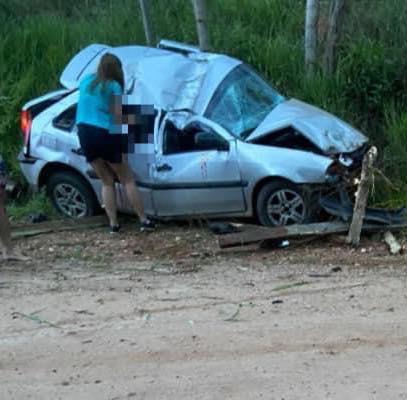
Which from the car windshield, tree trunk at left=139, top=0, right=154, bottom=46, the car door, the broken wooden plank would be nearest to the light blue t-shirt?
the car door

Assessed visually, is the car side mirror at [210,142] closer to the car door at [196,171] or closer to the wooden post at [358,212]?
the car door at [196,171]

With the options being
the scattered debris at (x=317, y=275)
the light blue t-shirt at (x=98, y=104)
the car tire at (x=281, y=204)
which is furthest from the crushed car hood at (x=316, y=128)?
the scattered debris at (x=317, y=275)

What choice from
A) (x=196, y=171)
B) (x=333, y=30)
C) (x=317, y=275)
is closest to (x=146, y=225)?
(x=196, y=171)

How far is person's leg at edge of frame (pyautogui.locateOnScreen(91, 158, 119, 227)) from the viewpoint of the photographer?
33.9 ft

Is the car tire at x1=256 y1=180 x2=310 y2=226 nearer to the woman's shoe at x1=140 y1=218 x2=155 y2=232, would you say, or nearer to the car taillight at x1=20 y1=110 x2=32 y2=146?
the woman's shoe at x1=140 y1=218 x2=155 y2=232

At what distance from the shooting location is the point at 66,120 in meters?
11.0

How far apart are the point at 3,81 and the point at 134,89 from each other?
13.0 ft

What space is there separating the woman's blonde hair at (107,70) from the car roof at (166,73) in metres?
0.47

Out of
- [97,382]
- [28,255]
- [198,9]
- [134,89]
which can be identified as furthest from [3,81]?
[97,382]

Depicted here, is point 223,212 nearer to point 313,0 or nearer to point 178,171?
point 178,171

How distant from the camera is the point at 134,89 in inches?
421

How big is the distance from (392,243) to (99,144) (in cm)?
298

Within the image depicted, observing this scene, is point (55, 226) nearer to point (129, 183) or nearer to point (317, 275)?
point (129, 183)

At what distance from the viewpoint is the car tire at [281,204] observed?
9.99m
